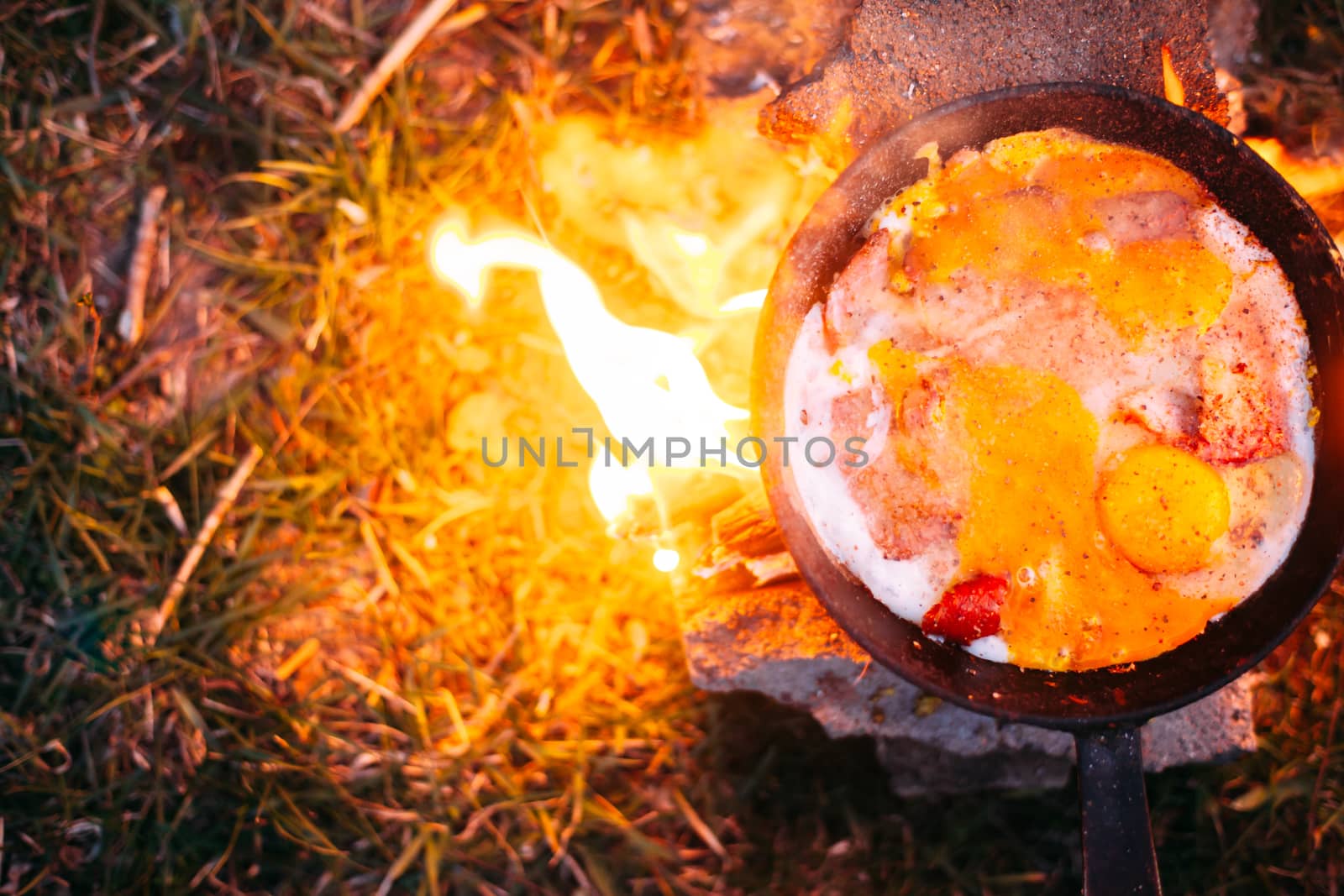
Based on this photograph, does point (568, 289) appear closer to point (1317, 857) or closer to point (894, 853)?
point (894, 853)

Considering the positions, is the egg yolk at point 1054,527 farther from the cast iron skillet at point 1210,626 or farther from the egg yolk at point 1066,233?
the egg yolk at point 1066,233

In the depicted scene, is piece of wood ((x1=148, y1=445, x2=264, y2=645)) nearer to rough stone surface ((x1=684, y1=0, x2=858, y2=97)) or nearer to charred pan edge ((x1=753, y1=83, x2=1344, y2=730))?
charred pan edge ((x1=753, y1=83, x2=1344, y2=730))

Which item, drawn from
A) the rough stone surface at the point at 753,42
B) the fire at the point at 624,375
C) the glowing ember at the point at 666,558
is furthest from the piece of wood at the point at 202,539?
the rough stone surface at the point at 753,42

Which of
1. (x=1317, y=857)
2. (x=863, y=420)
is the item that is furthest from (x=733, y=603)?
(x=1317, y=857)

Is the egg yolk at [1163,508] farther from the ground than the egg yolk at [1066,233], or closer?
closer

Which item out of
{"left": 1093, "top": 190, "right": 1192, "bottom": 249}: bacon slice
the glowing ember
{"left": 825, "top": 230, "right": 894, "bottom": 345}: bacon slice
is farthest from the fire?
{"left": 1093, "top": 190, "right": 1192, "bottom": 249}: bacon slice

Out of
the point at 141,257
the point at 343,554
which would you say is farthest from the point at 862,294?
the point at 141,257
